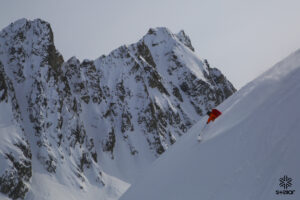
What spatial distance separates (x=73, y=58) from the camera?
265 ft

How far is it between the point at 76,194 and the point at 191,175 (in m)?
52.3

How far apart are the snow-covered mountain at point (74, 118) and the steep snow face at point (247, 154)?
43.9 meters

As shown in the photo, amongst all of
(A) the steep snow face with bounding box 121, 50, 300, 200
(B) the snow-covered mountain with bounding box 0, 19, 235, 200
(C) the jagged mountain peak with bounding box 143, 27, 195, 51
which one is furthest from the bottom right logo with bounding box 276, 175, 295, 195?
(C) the jagged mountain peak with bounding box 143, 27, 195, 51

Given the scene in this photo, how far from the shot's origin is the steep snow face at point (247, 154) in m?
5.97

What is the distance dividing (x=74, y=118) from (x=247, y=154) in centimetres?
6400

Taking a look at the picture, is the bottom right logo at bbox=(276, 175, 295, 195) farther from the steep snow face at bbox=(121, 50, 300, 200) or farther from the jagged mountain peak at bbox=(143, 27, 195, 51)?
the jagged mountain peak at bbox=(143, 27, 195, 51)

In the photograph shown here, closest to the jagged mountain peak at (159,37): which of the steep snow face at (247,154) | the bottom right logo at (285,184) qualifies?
the steep snow face at (247,154)

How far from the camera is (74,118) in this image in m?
66.8

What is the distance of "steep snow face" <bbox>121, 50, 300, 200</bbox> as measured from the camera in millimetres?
5969

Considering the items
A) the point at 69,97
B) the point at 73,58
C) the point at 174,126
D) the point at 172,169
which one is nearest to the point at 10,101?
the point at 69,97

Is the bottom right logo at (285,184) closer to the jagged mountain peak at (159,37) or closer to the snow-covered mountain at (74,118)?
the snow-covered mountain at (74,118)

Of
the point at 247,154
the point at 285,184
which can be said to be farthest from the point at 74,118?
the point at 285,184

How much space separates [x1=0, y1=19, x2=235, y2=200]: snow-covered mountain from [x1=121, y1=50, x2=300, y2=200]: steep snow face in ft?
144

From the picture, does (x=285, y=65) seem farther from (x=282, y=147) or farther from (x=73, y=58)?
(x=73, y=58)
